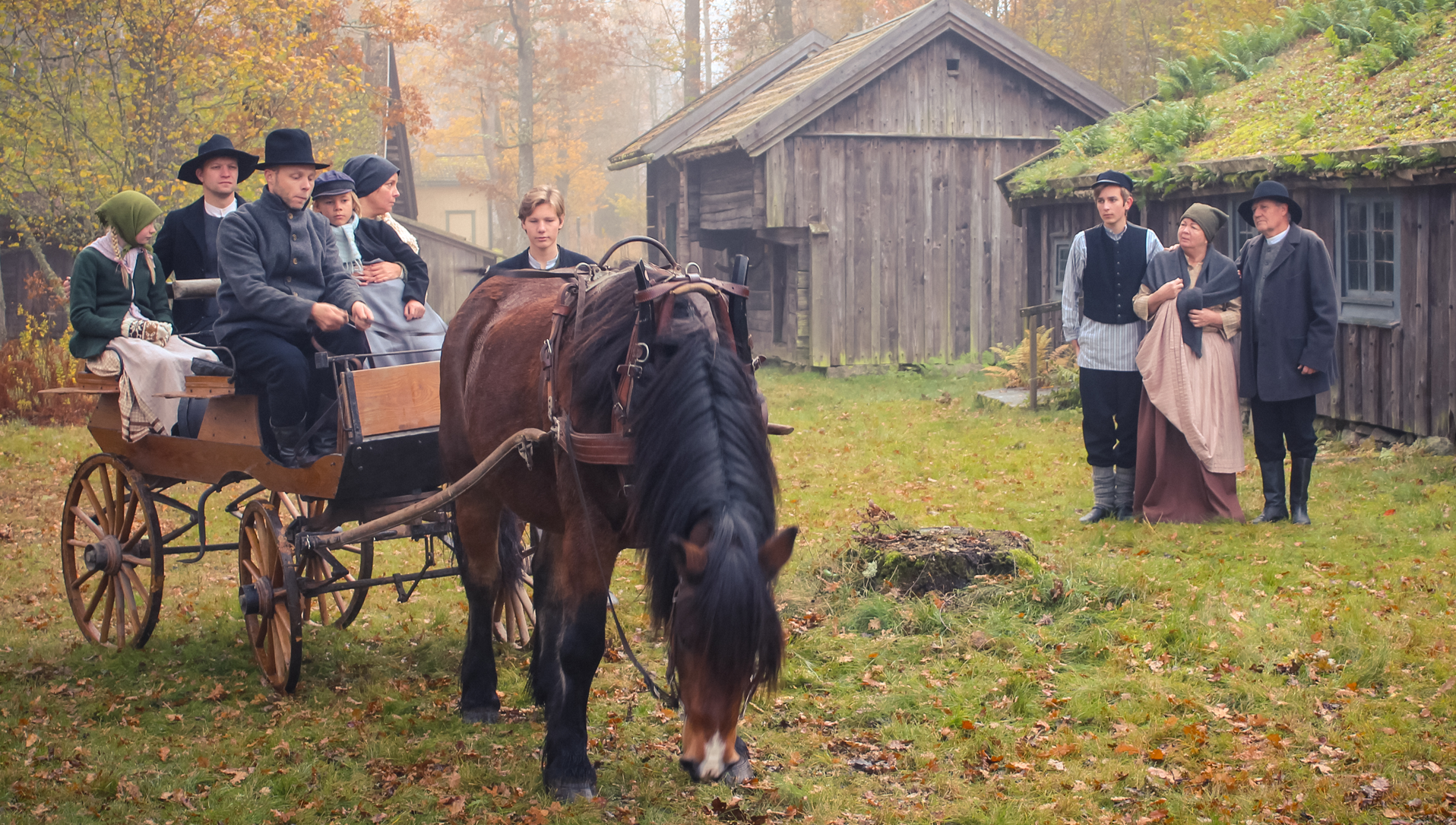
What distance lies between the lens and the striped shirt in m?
8.05

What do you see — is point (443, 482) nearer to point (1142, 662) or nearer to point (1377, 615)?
point (1142, 662)

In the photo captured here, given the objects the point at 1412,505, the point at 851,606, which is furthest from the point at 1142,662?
the point at 1412,505

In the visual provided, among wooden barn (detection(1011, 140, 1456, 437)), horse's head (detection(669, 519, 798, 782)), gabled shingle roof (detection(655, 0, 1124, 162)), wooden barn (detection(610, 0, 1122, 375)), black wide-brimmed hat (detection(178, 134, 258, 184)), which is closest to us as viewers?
horse's head (detection(669, 519, 798, 782))

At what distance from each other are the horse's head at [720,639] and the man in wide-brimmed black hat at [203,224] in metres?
4.29

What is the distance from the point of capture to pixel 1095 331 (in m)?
8.16

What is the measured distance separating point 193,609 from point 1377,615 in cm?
671

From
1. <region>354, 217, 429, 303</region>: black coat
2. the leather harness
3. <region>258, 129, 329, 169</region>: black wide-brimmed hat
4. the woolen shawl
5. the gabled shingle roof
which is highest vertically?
the gabled shingle roof

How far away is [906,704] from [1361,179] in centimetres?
771

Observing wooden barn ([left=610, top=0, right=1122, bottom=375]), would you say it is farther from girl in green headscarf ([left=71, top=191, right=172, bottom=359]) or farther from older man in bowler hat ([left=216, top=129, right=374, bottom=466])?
older man in bowler hat ([left=216, top=129, right=374, bottom=466])

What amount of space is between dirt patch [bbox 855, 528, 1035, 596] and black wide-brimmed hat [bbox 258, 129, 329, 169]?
146 inches

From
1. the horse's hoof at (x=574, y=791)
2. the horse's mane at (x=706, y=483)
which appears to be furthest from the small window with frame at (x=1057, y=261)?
the horse's hoof at (x=574, y=791)

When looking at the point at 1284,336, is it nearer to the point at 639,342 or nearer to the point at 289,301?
the point at 639,342

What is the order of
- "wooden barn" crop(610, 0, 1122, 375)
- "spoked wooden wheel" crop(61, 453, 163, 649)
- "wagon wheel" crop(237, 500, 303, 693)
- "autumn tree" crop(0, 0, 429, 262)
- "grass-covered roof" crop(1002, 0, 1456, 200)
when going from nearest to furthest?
"wagon wheel" crop(237, 500, 303, 693)
"spoked wooden wheel" crop(61, 453, 163, 649)
"grass-covered roof" crop(1002, 0, 1456, 200)
"autumn tree" crop(0, 0, 429, 262)
"wooden barn" crop(610, 0, 1122, 375)

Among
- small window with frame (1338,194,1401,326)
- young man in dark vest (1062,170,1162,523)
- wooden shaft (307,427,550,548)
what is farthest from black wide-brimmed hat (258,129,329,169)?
small window with frame (1338,194,1401,326)
